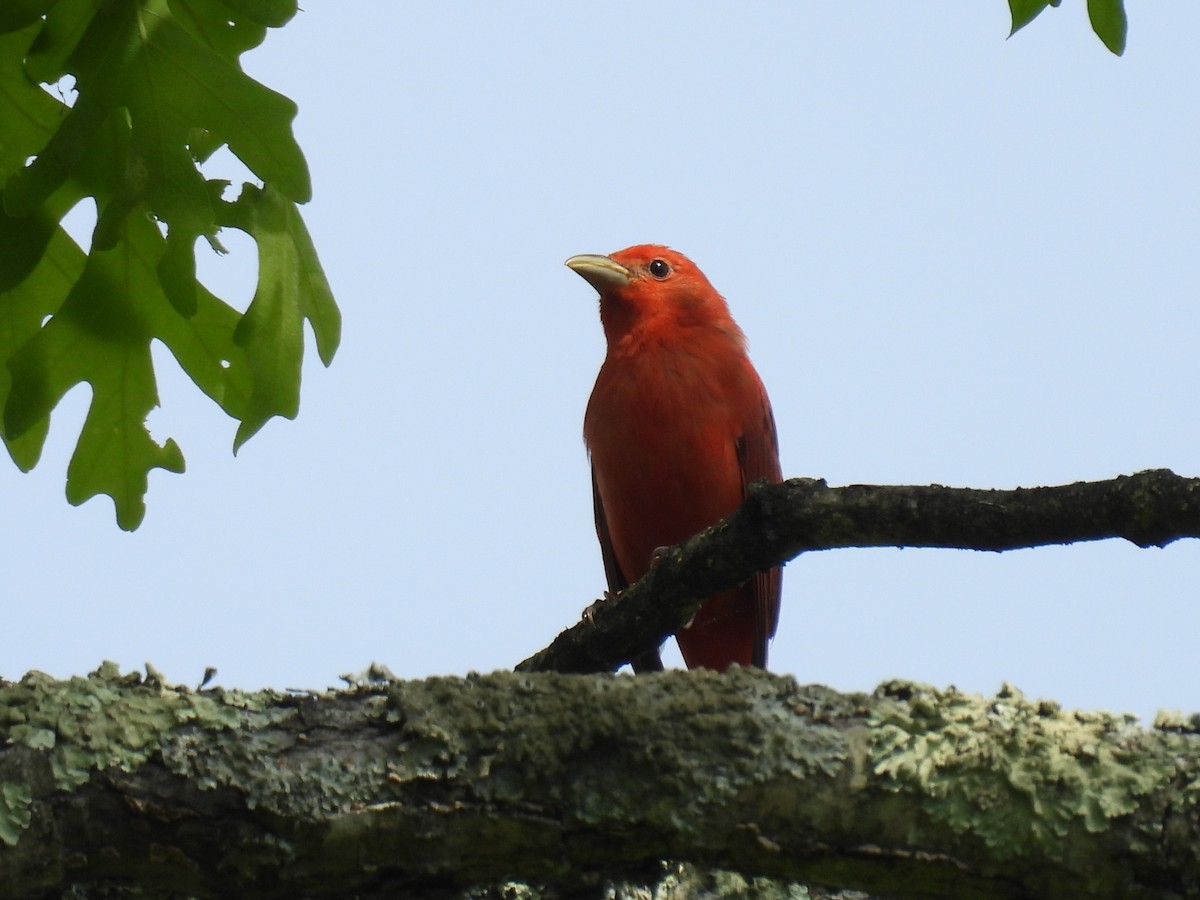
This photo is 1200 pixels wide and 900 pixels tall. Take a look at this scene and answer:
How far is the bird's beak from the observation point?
5.84 metres

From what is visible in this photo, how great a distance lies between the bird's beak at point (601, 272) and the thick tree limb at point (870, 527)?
2.61 m

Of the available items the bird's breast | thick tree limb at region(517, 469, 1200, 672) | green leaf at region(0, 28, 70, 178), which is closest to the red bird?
the bird's breast

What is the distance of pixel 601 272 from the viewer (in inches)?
230

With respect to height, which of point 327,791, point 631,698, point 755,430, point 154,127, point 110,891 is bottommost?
point 110,891

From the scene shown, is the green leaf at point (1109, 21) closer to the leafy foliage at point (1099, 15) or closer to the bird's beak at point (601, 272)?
the leafy foliage at point (1099, 15)

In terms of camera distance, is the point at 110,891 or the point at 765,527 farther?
the point at 765,527

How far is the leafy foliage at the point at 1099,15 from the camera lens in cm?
281

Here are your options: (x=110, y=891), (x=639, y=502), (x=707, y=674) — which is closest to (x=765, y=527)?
(x=707, y=674)

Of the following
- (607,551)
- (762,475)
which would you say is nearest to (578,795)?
(762,475)

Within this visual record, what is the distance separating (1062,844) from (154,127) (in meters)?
2.16

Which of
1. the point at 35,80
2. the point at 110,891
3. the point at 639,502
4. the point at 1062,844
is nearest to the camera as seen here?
the point at 1062,844

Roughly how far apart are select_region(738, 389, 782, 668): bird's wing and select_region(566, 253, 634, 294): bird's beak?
84cm

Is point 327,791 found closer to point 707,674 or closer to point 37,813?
point 37,813

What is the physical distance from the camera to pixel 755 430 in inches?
207
